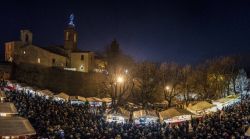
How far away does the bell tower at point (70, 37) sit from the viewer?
91.2 metres

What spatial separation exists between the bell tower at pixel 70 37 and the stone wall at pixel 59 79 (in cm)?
1419

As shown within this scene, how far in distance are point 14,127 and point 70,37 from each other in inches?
2892

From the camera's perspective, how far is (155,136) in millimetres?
28266

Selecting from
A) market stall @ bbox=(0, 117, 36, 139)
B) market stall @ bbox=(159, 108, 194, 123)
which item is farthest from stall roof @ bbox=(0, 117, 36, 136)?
market stall @ bbox=(159, 108, 194, 123)

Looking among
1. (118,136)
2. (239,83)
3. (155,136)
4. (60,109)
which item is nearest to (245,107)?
(155,136)

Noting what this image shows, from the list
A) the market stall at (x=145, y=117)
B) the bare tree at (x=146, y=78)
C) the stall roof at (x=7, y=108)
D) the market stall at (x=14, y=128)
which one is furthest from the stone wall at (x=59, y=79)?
the market stall at (x=14, y=128)

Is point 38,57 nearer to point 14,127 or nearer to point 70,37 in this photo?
point 70,37

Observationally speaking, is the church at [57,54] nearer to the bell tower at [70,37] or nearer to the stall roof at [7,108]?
the bell tower at [70,37]

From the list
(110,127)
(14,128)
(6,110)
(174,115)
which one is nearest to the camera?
(14,128)

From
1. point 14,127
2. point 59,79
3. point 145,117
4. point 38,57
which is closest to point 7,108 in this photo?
point 14,127

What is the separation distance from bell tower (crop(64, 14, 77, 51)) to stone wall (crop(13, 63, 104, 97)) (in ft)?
46.5

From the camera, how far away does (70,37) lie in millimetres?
92938

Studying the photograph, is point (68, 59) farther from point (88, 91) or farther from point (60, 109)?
point (60, 109)

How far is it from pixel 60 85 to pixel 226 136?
2055 inches
